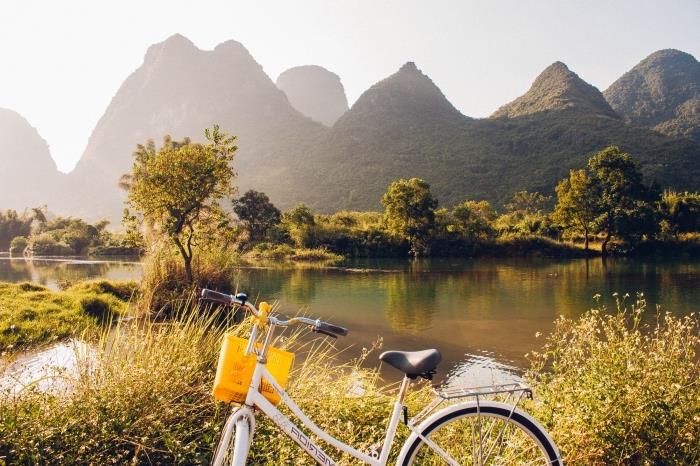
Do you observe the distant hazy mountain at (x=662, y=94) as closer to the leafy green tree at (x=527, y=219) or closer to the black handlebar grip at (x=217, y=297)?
the leafy green tree at (x=527, y=219)

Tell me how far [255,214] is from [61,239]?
21.3 meters

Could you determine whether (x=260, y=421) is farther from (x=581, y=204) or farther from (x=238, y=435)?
(x=581, y=204)

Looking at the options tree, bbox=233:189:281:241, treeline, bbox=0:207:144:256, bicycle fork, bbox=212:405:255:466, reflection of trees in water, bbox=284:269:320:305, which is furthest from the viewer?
tree, bbox=233:189:281:241

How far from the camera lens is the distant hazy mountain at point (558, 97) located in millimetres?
89050

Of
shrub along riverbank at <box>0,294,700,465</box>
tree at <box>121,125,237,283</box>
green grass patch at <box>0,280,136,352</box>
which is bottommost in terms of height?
green grass patch at <box>0,280,136,352</box>

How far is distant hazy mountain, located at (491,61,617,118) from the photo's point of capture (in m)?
89.1

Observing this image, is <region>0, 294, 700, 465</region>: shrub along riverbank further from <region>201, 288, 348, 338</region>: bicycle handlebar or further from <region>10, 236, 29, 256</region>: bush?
<region>10, 236, 29, 256</region>: bush

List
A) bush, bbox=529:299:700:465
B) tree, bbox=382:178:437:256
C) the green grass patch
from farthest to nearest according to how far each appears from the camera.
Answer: tree, bbox=382:178:437:256 < the green grass patch < bush, bbox=529:299:700:465

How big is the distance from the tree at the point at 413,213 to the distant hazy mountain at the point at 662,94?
6287 cm

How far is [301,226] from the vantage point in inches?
1833

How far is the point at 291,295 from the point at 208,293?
56.4ft

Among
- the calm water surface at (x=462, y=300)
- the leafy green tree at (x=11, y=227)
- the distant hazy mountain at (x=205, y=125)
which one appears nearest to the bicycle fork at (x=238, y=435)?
the calm water surface at (x=462, y=300)

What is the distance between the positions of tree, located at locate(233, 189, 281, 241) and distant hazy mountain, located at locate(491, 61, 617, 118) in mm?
60180

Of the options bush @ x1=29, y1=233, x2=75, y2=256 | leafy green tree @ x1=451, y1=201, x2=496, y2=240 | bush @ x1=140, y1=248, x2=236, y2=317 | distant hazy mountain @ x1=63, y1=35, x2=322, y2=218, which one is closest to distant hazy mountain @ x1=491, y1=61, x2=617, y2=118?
leafy green tree @ x1=451, y1=201, x2=496, y2=240
